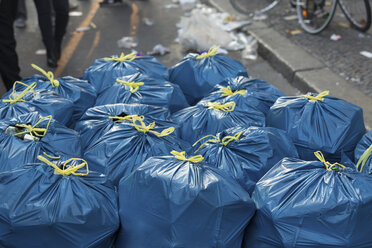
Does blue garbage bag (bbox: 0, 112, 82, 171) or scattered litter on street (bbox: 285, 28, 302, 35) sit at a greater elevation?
blue garbage bag (bbox: 0, 112, 82, 171)

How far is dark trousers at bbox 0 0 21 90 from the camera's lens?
3470mm

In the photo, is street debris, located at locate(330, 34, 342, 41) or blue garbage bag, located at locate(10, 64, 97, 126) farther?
street debris, located at locate(330, 34, 342, 41)

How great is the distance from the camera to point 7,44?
353 cm

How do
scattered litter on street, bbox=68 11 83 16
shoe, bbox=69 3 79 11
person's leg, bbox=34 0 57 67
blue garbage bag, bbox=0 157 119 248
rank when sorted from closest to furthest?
1. blue garbage bag, bbox=0 157 119 248
2. person's leg, bbox=34 0 57 67
3. scattered litter on street, bbox=68 11 83 16
4. shoe, bbox=69 3 79 11

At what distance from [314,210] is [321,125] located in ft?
2.46

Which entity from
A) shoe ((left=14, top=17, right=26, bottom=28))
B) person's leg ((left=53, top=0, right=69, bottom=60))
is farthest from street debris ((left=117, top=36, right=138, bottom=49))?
shoe ((left=14, top=17, right=26, bottom=28))

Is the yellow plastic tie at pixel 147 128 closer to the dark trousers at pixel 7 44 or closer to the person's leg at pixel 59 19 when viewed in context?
the dark trousers at pixel 7 44

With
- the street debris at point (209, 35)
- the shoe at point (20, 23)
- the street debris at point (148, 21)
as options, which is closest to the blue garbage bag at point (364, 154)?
the street debris at point (209, 35)

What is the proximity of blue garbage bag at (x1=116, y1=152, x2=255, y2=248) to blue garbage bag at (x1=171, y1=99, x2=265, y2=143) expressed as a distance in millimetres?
595

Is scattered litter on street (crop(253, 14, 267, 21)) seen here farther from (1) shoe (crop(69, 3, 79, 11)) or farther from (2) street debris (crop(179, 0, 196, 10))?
(1) shoe (crop(69, 3, 79, 11))

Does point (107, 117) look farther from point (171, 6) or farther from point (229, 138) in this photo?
point (171, 6)

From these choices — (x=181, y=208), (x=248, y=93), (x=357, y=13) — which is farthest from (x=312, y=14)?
(x=181, y=208)

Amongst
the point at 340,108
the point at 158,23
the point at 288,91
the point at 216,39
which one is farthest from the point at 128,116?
the point at 158,23

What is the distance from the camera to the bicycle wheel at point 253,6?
5535 millimetres
